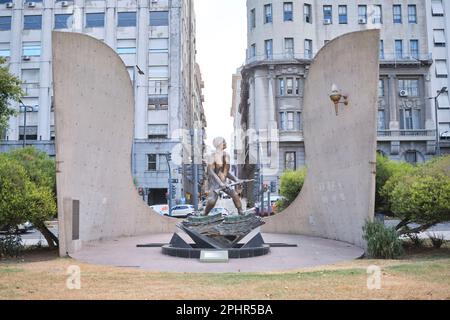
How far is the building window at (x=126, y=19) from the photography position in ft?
147

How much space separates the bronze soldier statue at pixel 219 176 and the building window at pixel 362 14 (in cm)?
3837

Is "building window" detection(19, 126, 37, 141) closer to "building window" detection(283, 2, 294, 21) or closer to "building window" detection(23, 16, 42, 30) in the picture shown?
"building window" detection(23, 16, 42, 30)

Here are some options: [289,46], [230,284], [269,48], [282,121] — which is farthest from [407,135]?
[230,284]

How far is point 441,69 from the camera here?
159 ft

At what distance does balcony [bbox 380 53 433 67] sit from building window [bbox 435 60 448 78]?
146 centimetres

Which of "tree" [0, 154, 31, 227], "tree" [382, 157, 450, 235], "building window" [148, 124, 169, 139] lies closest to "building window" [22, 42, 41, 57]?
"building window" [148, 124, 169, 139]

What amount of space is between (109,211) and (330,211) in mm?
8007

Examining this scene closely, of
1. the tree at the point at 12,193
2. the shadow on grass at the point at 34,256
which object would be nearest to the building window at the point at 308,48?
the shadow on grass at the point at 34,256

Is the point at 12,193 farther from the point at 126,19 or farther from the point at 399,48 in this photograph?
the point at 399,48

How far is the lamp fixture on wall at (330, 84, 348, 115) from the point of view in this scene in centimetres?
1456

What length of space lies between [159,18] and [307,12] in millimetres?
14273

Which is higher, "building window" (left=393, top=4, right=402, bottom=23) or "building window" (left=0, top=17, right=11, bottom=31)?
"building window" (left=393, top=4, right=402, bottom=23)

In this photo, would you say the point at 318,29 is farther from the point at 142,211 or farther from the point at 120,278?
the point at 120,278

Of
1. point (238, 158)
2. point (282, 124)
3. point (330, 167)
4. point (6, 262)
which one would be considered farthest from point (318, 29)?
point (6, 262)
